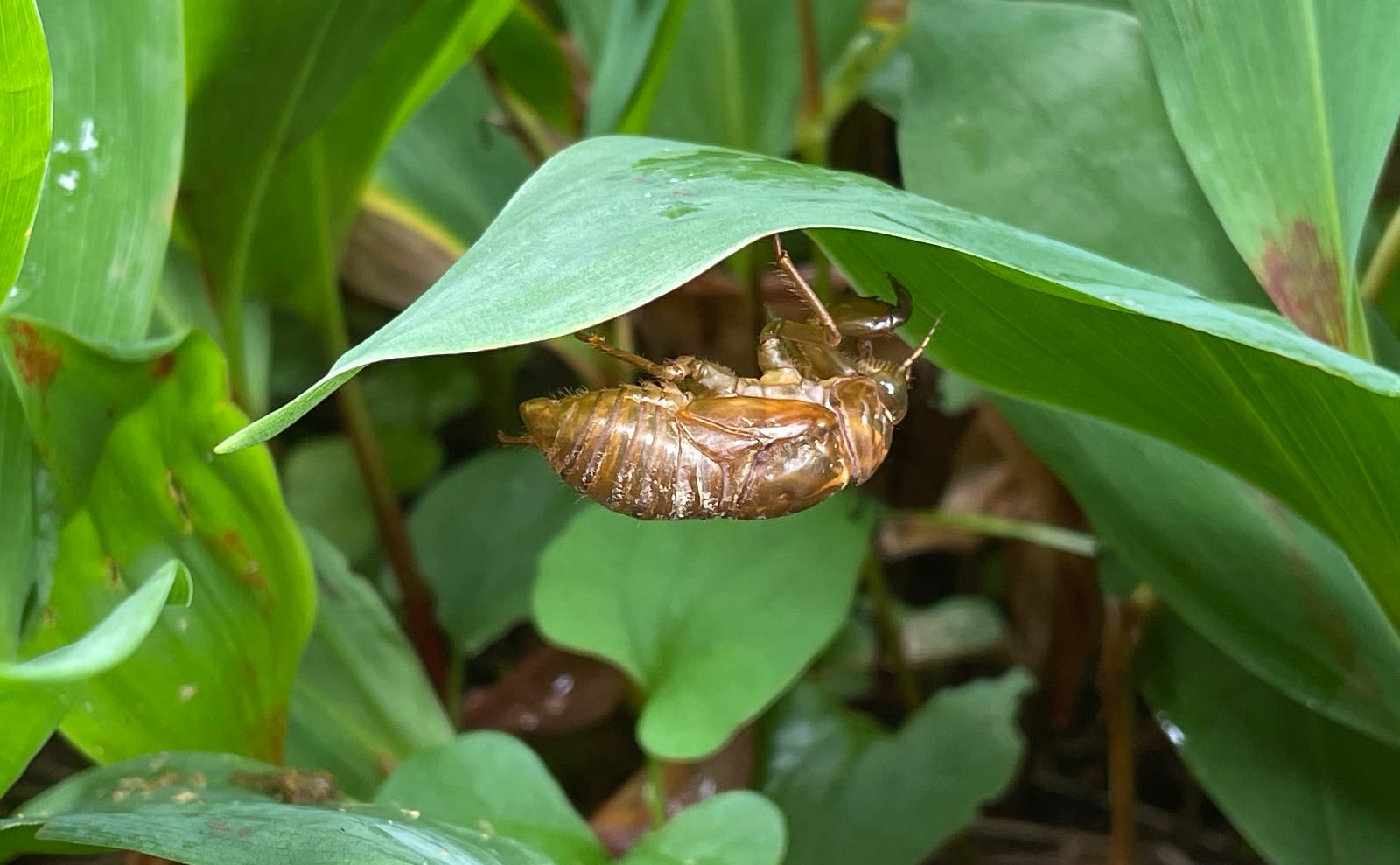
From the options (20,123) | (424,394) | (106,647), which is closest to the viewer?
(106,647)

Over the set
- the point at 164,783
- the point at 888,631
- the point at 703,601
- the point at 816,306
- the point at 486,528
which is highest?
the point at 816,306

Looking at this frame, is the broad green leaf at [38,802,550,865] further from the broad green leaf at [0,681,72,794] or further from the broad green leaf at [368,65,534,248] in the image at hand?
the broad green leaf at [368,65,534,248]

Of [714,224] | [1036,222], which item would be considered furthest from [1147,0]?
[714,224]

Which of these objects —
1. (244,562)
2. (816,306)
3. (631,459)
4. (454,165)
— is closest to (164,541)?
(244,562)

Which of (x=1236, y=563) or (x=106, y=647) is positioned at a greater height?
(x=106, y=647)

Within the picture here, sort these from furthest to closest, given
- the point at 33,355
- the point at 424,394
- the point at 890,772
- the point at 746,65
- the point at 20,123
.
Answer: the point at 424,394
the point at 746,65
the point at 890,772
the point at 33,355
the point at 20,123

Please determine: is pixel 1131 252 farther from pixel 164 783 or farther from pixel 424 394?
pixel 424 394
